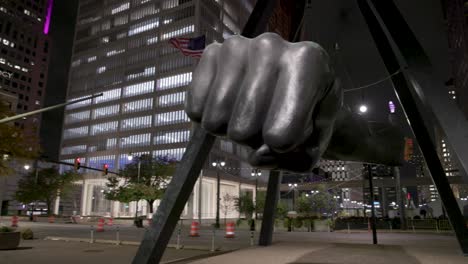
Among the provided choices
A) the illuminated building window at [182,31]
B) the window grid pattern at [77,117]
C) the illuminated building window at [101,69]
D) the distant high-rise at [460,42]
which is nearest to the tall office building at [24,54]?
the window grid pattern at [77,117]

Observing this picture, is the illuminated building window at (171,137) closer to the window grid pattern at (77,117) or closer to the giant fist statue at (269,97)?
the window grid pattern at (77,117)

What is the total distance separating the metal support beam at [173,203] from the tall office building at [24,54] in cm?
13211

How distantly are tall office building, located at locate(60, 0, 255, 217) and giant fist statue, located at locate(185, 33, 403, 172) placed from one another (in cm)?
6744

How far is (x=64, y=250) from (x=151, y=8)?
7939 cm

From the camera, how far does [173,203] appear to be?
739 cm

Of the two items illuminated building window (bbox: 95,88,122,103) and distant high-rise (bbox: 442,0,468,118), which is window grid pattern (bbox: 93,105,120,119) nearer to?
illuminated building window (bbox: 95,88,122,103)

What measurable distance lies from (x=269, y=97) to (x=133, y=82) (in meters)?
86.7

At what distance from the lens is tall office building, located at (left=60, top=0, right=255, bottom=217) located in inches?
3068

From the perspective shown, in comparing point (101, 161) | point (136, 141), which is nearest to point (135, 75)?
point (136, 141)

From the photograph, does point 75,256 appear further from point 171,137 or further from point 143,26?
point 143,26

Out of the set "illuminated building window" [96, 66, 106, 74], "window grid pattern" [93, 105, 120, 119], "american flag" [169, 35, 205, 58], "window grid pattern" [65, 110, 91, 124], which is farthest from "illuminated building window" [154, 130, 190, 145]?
"american flag" [169, 35, 205, 58]

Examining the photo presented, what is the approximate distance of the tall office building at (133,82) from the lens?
77938 mm

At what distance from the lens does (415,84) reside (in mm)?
8102

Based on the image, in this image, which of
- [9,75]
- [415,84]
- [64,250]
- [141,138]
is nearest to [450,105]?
[415,84]
